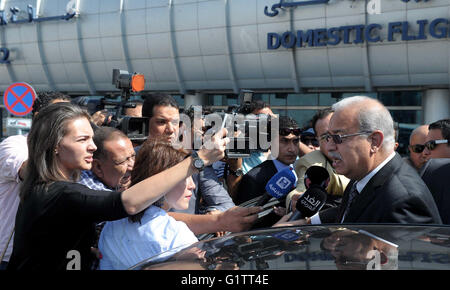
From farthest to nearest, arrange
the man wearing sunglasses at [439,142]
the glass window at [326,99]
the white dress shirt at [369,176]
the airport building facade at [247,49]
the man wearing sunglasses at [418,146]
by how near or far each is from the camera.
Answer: the glass window at [326,99] → the airport building facade at [247,49] → the man wearing sunglasses at [418,146] → the man wearing sunglasses at [439,142] → the white dress shirt at [369,176]

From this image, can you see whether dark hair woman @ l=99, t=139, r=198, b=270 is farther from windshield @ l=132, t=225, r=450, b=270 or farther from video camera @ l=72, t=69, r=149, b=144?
video camera @ l=72, t=69, r=149, b=144

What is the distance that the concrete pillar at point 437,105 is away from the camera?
16328mm

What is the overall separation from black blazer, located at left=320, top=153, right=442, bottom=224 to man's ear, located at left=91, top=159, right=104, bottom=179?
147 cm

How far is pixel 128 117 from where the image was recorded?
3.59 metres

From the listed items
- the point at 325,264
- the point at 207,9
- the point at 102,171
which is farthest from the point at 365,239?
the point at 207,9

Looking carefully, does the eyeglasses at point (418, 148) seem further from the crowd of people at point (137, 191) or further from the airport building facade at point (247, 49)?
the airport building facade at point (247, 49)

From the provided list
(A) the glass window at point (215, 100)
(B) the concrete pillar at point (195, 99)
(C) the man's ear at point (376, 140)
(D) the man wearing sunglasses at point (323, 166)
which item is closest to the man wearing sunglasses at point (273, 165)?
(D) the man wearing sunglasses at point (323, 166)

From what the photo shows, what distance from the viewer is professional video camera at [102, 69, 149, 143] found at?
359cm

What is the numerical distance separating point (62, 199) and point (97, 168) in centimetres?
88

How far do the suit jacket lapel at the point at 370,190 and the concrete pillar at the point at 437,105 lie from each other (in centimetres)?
1492

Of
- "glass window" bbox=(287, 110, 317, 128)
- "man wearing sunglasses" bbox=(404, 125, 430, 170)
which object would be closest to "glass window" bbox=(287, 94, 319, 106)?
"glass window" bbox=(287, 110, 317, 128)

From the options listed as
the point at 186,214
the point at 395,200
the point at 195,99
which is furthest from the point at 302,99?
the point at 395,200

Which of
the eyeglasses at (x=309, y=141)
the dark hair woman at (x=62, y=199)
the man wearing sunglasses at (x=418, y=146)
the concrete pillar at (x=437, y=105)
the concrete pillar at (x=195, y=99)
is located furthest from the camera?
the concrete pillar at (x=195, y=99)
